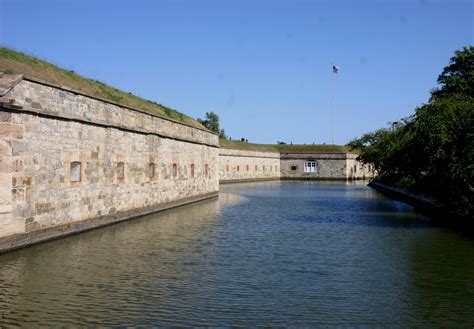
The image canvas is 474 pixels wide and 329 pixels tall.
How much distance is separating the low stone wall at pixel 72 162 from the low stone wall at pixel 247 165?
27.0 metres

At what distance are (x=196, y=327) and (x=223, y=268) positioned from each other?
3.16 meters

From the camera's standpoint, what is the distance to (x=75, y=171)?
1329 cm

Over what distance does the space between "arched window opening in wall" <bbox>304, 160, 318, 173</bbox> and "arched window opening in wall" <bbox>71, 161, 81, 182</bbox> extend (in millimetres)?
51993

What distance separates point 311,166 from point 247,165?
11963mm

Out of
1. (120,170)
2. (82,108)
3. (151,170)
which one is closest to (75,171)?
(82,108)

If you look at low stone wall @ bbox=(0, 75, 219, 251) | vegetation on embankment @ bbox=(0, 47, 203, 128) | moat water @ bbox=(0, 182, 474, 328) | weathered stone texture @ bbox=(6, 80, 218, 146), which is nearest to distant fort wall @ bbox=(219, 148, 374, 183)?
weathered stone texture @ bbox=(6, 80, 218, 146)

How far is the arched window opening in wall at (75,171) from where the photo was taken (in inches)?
517

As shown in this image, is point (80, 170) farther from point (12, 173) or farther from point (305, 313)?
point (305, 313)

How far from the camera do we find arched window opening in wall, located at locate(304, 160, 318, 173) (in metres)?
63.6

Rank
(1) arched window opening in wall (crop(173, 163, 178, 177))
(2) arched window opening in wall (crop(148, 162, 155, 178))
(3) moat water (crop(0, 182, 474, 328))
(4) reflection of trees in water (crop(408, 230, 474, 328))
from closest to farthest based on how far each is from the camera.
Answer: (3) moat water (crop(0, 182, 474, 328))
(4) reflection of trees in water (crop(408, 230, 474, 328))
(2) arched window opening in wall (crop(148, 162, 155, 178))
(1) arched window opening in wall (crop(173, 163, 178, 177))

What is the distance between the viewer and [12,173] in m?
10.1

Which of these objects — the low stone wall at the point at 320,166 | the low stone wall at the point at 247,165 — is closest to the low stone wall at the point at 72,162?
the low stone wall at the point at 247,165

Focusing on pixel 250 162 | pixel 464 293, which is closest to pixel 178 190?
pixel 464 293

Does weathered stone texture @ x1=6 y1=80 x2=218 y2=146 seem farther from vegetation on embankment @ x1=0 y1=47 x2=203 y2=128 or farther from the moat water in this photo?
the moat water
